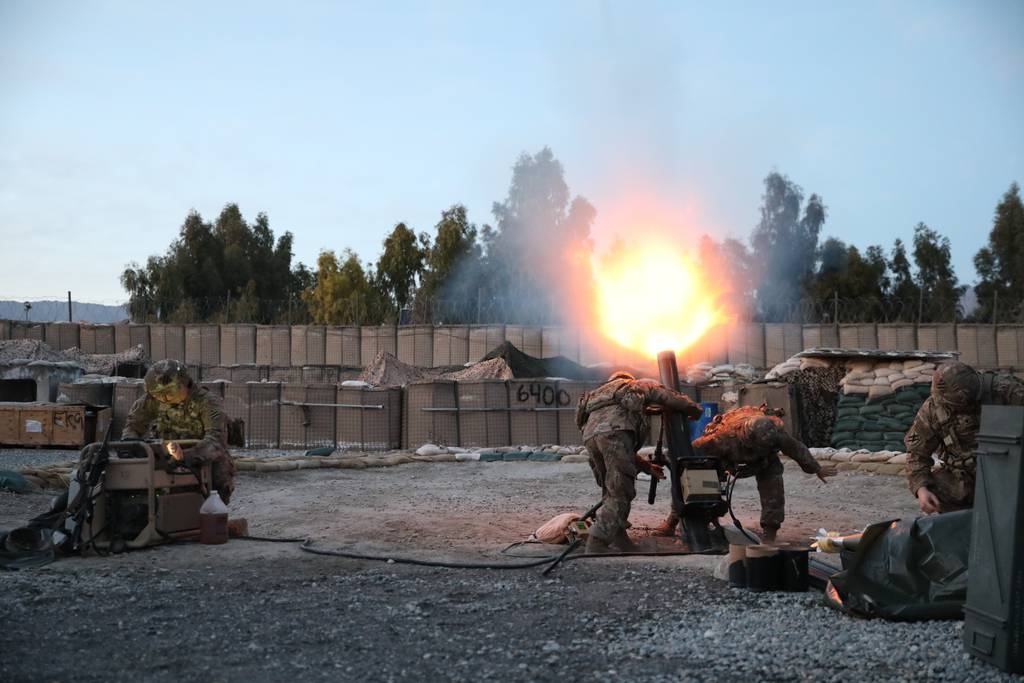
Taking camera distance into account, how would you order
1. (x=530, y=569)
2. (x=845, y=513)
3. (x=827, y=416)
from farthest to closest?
1. (x=827, y=416)
2. (x=845, y=513)
3. (x=530, y=569)

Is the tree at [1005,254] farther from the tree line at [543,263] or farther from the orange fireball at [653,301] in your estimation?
the orange fireball at [653,301]

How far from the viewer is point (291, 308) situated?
113 feet

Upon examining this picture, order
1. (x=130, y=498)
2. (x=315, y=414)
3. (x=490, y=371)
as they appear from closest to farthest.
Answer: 1. (x=130, y=498)
2. (x=315, y=414)
3. (x=490, y=371)

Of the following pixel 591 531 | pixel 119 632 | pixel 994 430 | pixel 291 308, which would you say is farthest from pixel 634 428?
pixel 291 308

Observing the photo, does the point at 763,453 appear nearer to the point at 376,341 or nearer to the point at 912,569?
the point at 912,569

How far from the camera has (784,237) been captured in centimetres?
5056

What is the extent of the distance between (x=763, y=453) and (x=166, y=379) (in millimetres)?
5476

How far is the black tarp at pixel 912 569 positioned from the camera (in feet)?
17.9

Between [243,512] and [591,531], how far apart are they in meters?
4.87

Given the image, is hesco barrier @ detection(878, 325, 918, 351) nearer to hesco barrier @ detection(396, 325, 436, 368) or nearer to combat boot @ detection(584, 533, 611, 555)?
hesco barrier @ detection(396, 325, 436, 368)

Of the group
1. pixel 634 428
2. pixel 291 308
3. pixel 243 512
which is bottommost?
pixel 243 512

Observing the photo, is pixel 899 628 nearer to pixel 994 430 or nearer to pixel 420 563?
pixel 994 430

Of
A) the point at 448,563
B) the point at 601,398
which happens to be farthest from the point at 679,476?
the point at 448,563

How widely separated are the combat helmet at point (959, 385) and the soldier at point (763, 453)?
5.32ft
